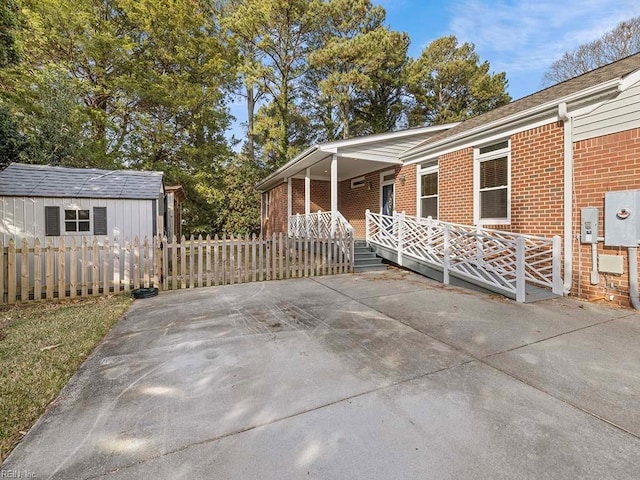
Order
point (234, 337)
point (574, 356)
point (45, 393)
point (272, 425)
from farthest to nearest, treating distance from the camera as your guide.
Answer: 1. point (234, 337)
2. point (574, 356)
3. point (45, 393)
4. point (272, 425)

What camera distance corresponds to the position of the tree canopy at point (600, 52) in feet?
54.4

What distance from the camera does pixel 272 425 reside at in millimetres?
2156

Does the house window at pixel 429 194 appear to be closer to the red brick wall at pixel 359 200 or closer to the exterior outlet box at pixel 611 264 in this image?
the red brick wall at pixel 359 200

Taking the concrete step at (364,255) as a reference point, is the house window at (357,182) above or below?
above

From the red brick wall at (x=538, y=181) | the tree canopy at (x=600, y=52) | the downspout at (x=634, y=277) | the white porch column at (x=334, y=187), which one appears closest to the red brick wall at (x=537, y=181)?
the red brick wall at (x=538, y=181)

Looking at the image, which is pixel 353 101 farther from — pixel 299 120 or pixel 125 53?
pixel 125 53

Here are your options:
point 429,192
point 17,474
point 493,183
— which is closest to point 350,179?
point 429,192

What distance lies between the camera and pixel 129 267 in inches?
259

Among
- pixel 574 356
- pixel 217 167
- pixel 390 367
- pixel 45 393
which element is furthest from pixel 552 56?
pixel 45 393

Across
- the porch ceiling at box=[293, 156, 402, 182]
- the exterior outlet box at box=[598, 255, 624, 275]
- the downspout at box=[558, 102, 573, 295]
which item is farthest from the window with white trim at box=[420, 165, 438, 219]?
the exterior outlet box at box=[598, 255, 624, 275]

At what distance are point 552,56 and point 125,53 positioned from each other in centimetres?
2505

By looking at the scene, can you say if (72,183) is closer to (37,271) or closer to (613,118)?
(37,271)

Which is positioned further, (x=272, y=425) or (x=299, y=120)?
(x=299, y=120)

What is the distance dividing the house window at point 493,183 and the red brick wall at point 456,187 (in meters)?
0.18
